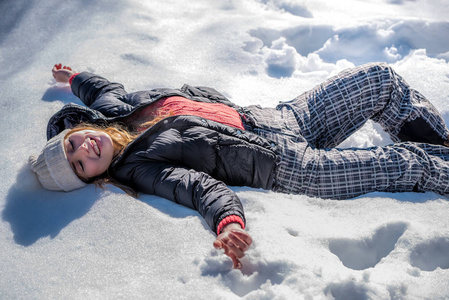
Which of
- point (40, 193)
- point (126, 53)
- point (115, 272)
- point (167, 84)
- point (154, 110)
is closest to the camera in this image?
point (115, 272)

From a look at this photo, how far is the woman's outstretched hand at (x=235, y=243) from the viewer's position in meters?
1.30

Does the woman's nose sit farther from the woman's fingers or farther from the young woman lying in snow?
the woman's fingers

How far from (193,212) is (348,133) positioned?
996 millimetres

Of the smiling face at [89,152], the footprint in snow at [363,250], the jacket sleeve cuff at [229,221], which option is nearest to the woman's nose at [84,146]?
the smiling face at [89,152]

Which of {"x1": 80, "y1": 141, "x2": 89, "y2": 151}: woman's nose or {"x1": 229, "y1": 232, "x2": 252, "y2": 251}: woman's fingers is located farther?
{"x1": 80, "y1": 141, "x2": 89, "y2": 151}: woman's nose

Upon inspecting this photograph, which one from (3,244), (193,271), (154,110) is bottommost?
(3,244)

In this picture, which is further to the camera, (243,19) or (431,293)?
(243,19)

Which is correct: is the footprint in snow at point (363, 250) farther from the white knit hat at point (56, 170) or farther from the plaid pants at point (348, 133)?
the white knit hat at point (56, 170)

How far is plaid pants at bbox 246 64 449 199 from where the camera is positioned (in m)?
1.83

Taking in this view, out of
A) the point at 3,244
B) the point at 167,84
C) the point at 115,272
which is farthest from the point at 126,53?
the point at 115,272

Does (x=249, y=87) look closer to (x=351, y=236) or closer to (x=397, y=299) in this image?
(x=351, y=236)

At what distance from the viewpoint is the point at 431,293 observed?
1217 millimetres

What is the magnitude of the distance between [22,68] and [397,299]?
2.63 m

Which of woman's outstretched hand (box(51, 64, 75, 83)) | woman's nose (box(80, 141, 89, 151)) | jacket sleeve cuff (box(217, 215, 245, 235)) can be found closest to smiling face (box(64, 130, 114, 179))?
woman's nose (box(80, 141, 89, 151))
